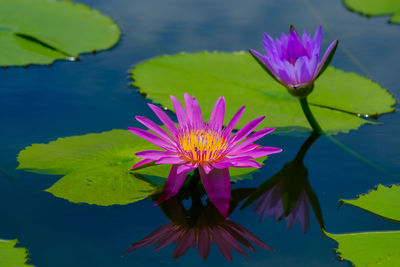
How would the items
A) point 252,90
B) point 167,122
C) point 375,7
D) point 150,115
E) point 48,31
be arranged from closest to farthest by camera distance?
point 167,122
point 150,115
point 252,90
point 48,31
point 375,7

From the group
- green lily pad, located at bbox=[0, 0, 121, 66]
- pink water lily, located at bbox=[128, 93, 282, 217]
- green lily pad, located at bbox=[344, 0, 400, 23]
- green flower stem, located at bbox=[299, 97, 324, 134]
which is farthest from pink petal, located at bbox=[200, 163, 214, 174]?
green lily pad, located at bbox=[344, 0, 400, 23]

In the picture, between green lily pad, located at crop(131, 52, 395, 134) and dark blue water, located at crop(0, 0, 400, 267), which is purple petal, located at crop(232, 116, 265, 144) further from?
green lily pad, located at crop(131, 52, 395, 134)

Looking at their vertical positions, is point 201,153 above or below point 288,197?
above

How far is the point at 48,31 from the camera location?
3.46m

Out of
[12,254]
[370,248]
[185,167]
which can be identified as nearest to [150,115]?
[185,167]

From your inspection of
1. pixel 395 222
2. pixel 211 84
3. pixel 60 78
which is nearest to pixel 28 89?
pixel 60 78

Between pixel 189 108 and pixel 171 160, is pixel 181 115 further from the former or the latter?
pixel 171 160

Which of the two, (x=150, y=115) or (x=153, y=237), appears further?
(x=150, y=115)

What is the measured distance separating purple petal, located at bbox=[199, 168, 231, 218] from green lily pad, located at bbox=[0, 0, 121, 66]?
1.62 m

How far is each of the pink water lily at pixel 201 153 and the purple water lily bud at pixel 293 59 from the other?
38cm

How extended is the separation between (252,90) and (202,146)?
1.05 m

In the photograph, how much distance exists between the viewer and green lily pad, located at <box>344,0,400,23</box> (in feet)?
13.8

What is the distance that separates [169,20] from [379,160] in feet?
6.45

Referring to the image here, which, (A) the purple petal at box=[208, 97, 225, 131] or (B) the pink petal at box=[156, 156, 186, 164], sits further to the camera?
(A) the purple petal at box=[208, 97, 225, 131]
